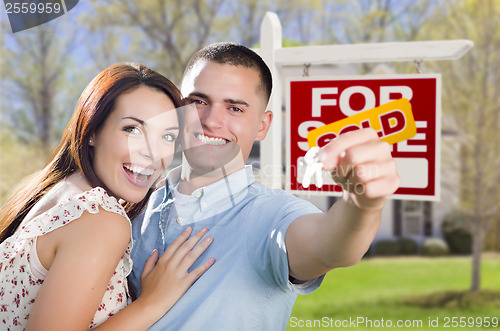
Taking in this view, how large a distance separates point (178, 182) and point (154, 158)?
0.21m

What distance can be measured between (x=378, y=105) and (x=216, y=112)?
1.12 meters

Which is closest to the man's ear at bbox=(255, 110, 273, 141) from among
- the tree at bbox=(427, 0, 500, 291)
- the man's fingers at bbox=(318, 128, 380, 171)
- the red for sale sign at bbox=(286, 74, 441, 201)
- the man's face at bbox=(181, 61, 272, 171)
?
the man's face at bbox=(181, 61, 272, 171)

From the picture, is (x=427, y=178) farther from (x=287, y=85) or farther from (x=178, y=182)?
(x=178, y=182)

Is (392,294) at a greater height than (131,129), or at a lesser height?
lesser

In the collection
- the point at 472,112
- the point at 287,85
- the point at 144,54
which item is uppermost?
the point at 144,54

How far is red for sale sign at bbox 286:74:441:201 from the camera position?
2.54 metres

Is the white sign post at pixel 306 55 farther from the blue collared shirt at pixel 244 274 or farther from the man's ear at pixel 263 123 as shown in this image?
the blue collared shirt at pixel 244 274

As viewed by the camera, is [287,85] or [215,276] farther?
[287,85]

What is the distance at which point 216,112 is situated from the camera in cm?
175

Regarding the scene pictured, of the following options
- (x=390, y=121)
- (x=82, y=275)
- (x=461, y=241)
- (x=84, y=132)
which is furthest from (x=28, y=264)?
(x=461, y=241)

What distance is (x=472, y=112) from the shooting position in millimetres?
10328

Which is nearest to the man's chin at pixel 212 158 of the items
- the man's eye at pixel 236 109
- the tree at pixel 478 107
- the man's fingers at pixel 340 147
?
the man's eye at pixel 236 109

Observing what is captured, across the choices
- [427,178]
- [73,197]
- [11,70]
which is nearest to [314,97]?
[427,178]

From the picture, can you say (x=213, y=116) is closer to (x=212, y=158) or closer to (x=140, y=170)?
(x=212, y=158)
